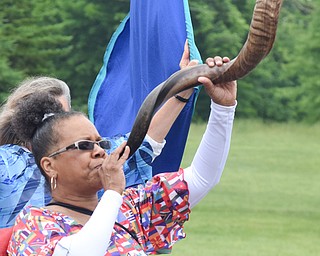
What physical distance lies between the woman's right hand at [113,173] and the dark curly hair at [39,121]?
27cm

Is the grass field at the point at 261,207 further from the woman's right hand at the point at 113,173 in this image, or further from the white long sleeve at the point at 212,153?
the woman's right hand at the point at 113,173

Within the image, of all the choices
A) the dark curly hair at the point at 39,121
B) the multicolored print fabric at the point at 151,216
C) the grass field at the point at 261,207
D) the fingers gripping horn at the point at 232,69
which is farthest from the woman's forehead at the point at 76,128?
the grass field at the point at 261,207

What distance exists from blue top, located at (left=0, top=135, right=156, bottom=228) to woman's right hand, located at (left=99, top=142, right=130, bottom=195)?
51cm

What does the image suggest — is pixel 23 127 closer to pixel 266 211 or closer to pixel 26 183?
pixel 26 183

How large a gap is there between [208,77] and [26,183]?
3.02 ft

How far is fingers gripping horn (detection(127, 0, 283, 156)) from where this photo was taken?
3.46m

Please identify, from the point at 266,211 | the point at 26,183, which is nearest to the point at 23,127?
the point at 26,183

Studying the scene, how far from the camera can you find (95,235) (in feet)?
11.4

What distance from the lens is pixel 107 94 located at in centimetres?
529

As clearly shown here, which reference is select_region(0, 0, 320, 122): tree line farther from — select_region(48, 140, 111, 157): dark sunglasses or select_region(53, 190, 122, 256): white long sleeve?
select_region(53, 190, 122, 256): white long sleeve

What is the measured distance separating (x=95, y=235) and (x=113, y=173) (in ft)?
0.83

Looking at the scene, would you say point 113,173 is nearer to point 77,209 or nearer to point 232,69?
point 77,209

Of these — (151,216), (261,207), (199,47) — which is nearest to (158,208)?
(151,216)

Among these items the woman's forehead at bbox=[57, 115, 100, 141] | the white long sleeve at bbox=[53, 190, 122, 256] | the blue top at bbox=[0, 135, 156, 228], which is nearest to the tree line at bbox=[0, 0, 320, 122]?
the blue top at bbox=[0, 135, 156, 228]
